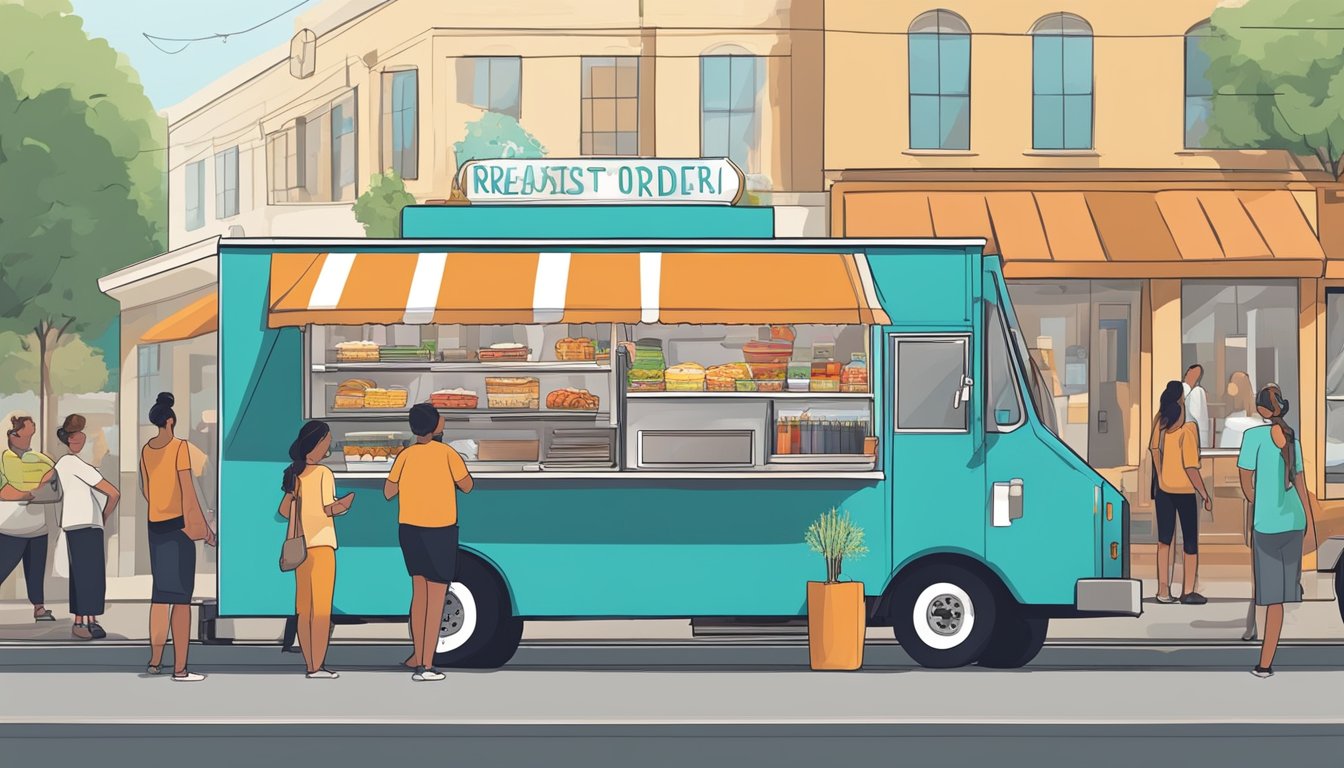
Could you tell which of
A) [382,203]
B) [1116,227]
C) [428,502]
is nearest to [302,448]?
[428,502]

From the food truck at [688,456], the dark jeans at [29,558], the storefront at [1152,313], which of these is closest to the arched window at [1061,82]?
the storefront at [1152,313]

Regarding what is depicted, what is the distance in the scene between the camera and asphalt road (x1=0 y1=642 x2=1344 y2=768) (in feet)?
33.7

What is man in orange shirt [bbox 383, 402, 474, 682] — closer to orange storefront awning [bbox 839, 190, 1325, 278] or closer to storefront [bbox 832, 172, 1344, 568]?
orange storefront awning [bbox 839, 190, 1325, 278]

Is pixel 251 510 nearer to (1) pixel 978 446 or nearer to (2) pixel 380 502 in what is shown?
(2) pixel 380 502

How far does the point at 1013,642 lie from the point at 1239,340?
37.2ft

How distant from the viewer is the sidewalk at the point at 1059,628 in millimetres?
16641

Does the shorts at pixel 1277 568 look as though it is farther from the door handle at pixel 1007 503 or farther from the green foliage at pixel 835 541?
the green foliage at pixel 835 541

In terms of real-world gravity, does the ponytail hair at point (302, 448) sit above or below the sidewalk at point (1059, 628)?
above

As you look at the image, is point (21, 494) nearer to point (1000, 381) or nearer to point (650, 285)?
point (650, 285)

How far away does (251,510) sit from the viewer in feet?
45.8

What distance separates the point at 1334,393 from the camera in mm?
24141

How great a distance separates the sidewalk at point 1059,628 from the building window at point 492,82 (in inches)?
477

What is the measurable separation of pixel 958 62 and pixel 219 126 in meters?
20.5
